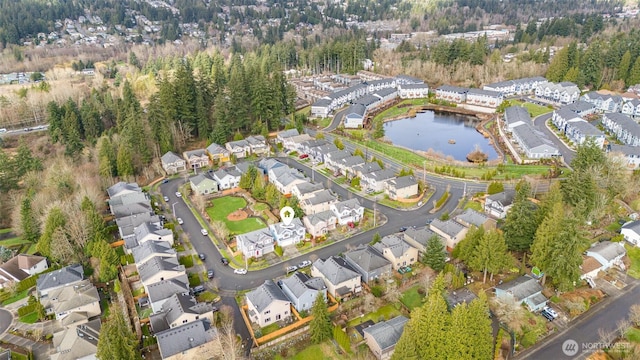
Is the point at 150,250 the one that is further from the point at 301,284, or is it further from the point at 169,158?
the point at 169,158

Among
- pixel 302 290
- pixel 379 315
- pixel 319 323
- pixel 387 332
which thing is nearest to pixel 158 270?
pixel 302 290

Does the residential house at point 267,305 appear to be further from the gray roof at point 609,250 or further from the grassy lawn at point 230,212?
the gray roof at point 609,250

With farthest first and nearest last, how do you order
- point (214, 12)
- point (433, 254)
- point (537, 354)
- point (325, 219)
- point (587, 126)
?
point (214, 12) < point (587, 126) < point (325, 219) < point (433, 254) < point (537, 354)

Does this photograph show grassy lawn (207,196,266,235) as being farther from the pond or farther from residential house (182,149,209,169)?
the pond

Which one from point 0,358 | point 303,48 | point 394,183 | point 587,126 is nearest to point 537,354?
point 394,183

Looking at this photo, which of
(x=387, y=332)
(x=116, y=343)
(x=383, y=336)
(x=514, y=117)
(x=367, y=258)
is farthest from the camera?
(x=514, y=117)

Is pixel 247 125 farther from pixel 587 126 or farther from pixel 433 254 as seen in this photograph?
pixel 587 126
